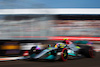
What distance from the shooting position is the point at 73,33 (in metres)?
12.2

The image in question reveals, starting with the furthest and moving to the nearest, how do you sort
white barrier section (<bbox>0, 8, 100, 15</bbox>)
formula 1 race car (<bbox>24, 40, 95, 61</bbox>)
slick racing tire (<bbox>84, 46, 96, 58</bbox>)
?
white barrier section (<bbox>0, 8, 100, 15</bbox>), slick racing tire (<bbox>84, 46, 96, 58</bbox>), formula 1 race car (<bbox>24, 40, 95, 61</bbox>)

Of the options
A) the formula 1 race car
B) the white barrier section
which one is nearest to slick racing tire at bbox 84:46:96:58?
the formula 1 race car

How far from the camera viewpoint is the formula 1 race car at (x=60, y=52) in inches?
265

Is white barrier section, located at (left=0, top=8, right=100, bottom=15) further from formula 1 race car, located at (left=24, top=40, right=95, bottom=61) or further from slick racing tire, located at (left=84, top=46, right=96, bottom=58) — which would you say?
slick racing tire, located at (left=84, top=46, right=96, bottom=58)

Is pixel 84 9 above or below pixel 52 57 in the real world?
above

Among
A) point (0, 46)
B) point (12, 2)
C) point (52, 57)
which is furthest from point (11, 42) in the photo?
point (52, 57)

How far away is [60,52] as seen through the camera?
22.0 ft

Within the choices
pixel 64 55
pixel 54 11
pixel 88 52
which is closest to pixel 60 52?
pixel 64 55

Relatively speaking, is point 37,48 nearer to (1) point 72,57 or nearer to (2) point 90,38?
(1) point 72,57

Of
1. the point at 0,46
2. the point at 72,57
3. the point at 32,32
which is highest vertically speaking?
the point at 32,32

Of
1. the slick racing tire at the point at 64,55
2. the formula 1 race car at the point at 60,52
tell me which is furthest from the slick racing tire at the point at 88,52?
the slick racing tire at the point at 64,55

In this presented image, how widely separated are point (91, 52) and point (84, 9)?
406cm

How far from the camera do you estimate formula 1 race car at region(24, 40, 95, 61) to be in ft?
22.1

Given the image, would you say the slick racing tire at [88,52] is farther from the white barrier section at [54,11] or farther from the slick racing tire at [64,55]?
the white barrier section at [54,11]
